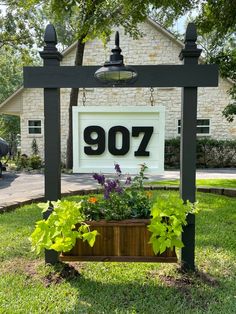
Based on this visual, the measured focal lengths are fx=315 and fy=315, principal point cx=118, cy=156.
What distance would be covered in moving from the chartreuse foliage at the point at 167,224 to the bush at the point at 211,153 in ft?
42.6

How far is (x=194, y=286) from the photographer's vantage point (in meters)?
2.73

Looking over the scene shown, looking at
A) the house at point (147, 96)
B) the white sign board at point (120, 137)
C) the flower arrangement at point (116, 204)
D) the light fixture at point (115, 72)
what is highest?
the house at point (147, 96)

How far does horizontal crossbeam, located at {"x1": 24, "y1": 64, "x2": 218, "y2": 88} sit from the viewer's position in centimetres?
283

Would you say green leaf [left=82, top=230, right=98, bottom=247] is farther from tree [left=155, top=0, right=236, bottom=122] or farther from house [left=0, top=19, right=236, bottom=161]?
house [left=0, top=19, right=236, bottom=161]

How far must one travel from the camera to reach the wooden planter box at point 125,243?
2750 millimetres

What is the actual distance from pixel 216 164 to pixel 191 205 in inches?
534

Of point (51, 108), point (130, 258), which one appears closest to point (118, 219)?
point (130, 258)

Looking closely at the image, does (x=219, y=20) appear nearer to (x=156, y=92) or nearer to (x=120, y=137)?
(x=120, y=137)

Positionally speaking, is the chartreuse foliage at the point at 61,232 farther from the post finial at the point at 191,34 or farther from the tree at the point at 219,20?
the tree at the point at 219,20

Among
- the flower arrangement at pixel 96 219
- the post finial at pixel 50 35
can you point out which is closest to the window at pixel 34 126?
the post finial at pixel 50 35

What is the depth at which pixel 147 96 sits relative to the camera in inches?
633

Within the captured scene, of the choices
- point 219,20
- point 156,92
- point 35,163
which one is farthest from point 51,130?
point 156,92

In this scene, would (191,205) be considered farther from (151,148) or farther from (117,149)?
(117,149)

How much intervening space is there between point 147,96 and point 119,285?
14.0 metres
